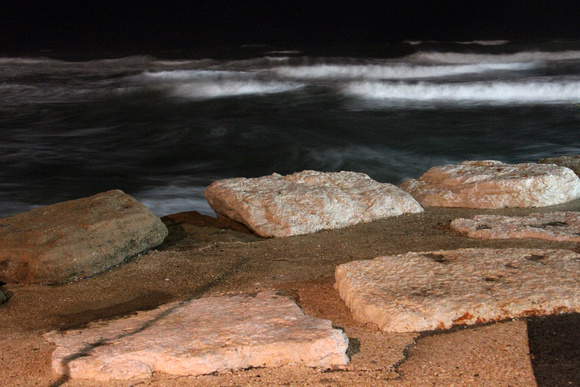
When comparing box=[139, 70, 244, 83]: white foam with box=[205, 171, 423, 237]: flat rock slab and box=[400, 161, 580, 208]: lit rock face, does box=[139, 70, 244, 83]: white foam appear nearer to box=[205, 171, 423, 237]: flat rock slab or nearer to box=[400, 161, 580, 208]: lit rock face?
box=[205, 171, 423, 237]: flat rock slab

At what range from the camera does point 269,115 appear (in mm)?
9367

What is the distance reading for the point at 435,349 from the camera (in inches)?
72.4

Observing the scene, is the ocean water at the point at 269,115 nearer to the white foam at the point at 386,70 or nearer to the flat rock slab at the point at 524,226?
the white foam at the point at 386,70

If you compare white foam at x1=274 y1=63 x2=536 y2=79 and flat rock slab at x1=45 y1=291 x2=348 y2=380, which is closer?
flat rock slab at x1=45 y1=291 x2=348 y2=380

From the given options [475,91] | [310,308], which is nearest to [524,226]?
[310,308]

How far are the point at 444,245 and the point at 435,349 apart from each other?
4.07 ft

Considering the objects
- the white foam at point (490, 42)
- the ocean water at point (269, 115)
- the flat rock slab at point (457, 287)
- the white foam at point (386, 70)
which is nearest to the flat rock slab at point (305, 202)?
the flat rock slab at point (457, 287)

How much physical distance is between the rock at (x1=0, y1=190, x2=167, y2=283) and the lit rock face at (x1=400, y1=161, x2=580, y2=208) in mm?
1819

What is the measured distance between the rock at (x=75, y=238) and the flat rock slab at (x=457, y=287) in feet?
4.21

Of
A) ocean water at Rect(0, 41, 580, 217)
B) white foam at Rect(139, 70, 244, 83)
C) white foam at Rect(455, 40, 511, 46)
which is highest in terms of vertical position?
white foam at Rect(455, 40, 511, 46)

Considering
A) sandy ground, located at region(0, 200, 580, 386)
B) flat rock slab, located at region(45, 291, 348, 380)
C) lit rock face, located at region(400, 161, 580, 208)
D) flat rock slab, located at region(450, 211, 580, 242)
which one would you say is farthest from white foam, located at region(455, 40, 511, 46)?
flat rock slab, located at region(45, 291, 348, 380)

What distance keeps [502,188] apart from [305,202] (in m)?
1.27

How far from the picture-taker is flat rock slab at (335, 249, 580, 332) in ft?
6.56

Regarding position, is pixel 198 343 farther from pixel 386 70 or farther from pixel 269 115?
pixel 386 70
